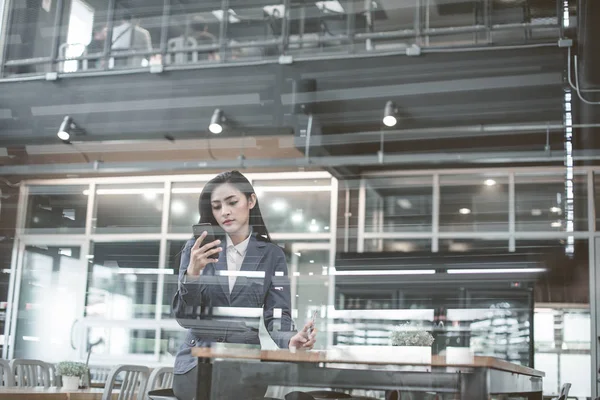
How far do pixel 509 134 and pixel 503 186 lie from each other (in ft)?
1.11

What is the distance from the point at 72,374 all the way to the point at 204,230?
0.74 meters

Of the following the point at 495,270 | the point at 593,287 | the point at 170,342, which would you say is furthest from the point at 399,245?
the point at 593,287

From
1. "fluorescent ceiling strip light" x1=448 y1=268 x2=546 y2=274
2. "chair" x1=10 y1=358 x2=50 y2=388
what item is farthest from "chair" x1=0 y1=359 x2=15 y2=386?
"fluorescent ceiling strip light" x1=448 y1=268 x2=546 y2=274

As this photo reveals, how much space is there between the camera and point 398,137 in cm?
292

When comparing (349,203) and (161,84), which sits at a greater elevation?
(161,84)

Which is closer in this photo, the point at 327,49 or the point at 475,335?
the point at 327,49

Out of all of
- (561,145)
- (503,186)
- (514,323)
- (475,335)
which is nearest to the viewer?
(561,145)

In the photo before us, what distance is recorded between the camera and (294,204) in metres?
2.98

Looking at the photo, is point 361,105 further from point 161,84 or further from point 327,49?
point 161,84

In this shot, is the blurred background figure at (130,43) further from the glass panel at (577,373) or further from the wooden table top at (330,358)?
the glass panel at (577,373)

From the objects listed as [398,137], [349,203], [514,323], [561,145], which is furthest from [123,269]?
[514,323]

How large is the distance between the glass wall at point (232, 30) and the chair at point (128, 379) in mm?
1092

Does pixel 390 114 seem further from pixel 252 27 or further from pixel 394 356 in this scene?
pixel 394 356

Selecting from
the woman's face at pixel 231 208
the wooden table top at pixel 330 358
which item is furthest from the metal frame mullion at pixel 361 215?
the wooden table top at pixel 330 358
